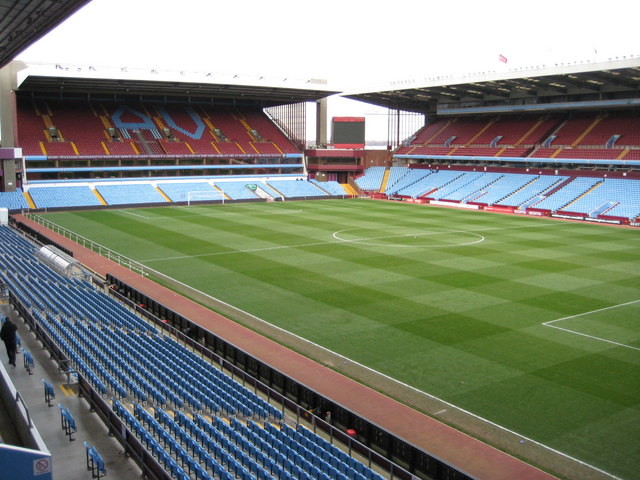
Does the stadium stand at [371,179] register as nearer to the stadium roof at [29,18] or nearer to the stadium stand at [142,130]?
the stadium stand at [142,130]

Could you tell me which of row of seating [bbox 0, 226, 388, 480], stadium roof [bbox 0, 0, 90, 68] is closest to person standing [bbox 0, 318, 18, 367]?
row of seating [bbox 0, 226, 388, 480]

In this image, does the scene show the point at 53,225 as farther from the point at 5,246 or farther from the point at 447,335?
the point at 447,335

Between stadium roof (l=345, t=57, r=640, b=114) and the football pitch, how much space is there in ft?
40.8

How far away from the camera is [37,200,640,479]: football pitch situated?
44.0 ft

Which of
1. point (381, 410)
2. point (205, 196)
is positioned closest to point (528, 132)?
point (205, 196)

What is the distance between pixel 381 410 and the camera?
12.8 metres

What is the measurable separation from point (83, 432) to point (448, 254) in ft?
74.8

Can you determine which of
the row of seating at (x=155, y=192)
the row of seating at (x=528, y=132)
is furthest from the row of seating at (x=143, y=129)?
the row of seating at (x=528, y=132)

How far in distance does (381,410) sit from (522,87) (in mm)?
49591

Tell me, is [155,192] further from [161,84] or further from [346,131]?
[346,131]

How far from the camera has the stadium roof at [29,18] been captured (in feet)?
61.1

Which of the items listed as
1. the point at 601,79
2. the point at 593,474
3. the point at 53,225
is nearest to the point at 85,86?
the point at 53,225

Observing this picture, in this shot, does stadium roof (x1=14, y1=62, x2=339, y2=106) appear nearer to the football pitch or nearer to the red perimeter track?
the football pitch

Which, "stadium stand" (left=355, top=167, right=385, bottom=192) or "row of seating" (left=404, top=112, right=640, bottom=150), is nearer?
"row of seating" (left=404, top=112, right=640, bottom=150)
